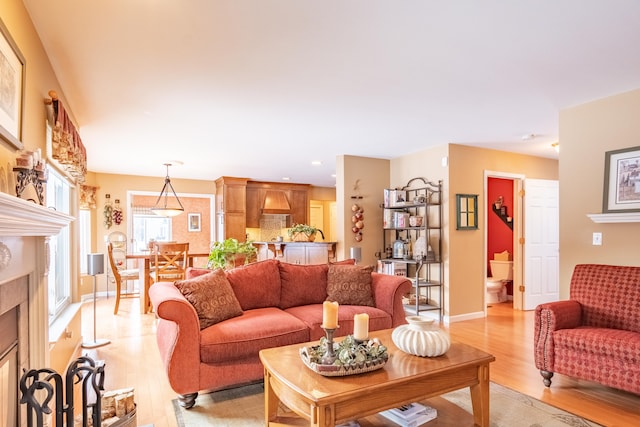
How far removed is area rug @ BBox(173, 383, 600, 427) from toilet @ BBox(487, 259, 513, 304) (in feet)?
12.0

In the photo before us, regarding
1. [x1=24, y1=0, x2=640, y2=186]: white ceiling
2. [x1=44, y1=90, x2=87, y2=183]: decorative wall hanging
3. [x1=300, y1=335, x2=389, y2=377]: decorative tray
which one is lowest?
[x1=300, y1=335, x2=389, y2=377]: decorative tray

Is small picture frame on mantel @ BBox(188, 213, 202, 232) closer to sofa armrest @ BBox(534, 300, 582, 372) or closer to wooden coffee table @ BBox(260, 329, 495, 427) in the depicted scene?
wooden coffee table @ BBox(260, 329, 495, 427)

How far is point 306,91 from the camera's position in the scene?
3.09 m

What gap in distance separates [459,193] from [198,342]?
3.87 m

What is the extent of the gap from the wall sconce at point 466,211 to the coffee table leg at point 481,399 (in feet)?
10.1

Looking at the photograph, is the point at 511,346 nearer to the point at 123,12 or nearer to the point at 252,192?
the point at 123,12

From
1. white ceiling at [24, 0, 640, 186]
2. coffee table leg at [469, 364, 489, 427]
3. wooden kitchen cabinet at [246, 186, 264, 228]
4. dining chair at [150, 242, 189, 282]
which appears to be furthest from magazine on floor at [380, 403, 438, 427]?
wooden kitchen cabinet at [246, 186, 264, 228]

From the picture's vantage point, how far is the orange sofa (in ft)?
8.11

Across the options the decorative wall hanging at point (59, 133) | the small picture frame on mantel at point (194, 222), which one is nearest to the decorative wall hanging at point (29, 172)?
the decorative wall hanging at point (59, 133)

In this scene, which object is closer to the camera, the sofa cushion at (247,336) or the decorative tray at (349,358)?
the decorative tray at (349,358)

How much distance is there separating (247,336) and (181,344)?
1.46 feet

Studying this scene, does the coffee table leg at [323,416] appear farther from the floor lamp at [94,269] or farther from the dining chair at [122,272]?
the dining chair at [122,272]

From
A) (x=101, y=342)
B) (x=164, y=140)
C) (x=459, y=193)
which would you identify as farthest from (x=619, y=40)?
(x=101, y=342)

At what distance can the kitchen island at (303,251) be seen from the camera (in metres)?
5.74
